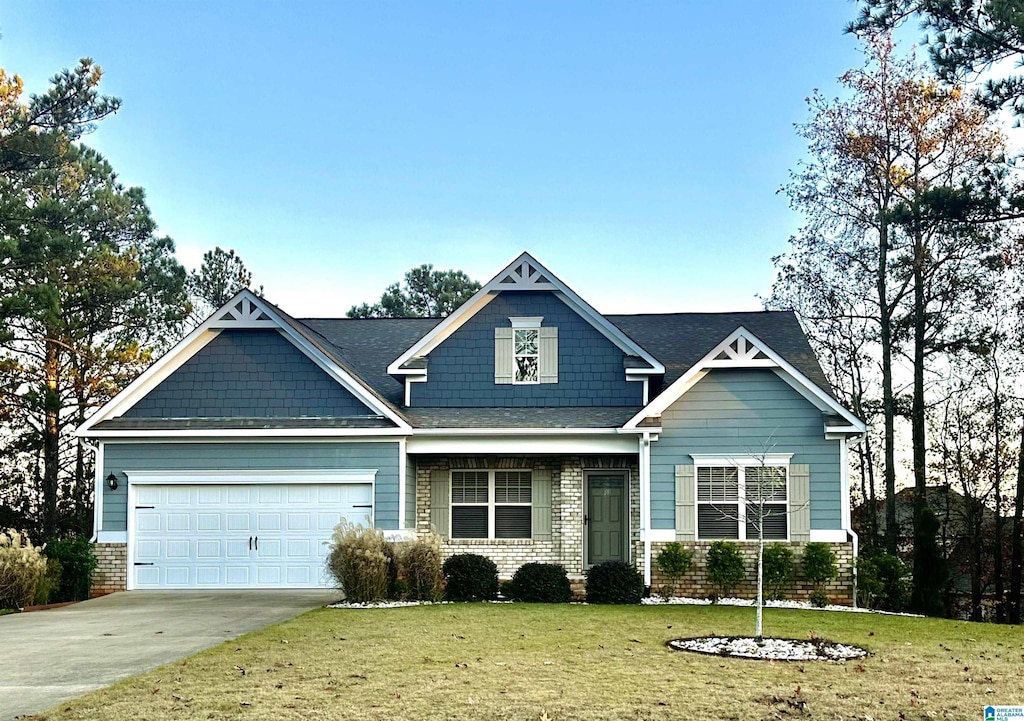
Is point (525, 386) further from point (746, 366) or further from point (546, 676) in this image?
point (546, 676)

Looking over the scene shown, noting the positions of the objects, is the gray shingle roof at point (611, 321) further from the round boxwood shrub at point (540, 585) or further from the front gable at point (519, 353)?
the round boxwood shrub at point (540, 585)

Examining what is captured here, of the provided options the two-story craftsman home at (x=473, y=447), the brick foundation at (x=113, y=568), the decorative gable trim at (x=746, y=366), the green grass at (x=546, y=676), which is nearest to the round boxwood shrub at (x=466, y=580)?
the two-story craftsman home at (x=473, y=447)

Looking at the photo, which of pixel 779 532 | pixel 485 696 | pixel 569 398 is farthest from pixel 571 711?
pixel 569 398

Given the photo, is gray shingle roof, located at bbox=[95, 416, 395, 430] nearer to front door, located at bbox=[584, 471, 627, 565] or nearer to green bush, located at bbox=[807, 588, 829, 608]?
front door, located at bbox=[584, 471, 627, 565]

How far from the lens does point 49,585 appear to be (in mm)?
19281

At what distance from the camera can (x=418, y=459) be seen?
21891 mm

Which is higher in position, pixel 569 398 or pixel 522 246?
pixel 522 246

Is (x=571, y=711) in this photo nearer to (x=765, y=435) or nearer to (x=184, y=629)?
(x=184, y=629)

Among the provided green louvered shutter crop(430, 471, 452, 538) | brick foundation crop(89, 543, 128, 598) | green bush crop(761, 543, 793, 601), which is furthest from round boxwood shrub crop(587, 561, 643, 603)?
brick foundation crop(89, 543, 128, 598)

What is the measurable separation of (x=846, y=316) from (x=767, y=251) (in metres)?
2.67

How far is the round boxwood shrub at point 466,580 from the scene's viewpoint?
61.2 feet

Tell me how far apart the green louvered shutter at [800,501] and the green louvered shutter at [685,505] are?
1.70 metres

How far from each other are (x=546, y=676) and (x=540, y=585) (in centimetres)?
813

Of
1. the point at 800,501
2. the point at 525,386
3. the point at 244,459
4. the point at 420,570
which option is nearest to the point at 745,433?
the point at 800,501
